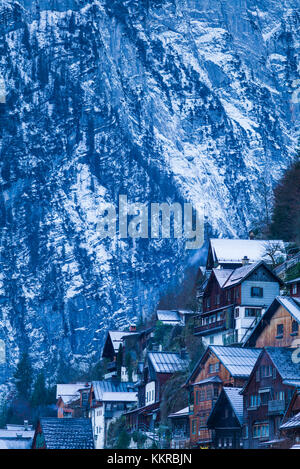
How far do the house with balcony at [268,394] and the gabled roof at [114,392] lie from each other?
35049mm

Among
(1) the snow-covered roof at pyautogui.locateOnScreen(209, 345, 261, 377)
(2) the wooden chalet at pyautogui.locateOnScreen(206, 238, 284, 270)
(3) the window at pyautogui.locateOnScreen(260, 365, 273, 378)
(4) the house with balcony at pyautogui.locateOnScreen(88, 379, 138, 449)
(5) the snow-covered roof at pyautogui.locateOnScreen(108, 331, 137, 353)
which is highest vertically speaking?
(2) the wooden chalet at pyautogui.locateOnScreen(206, 238, 284, 270)

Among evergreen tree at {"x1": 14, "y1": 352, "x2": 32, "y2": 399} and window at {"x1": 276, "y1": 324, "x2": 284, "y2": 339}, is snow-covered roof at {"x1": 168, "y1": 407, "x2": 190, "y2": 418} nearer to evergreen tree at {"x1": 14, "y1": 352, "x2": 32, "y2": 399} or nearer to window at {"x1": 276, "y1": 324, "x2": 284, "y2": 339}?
window at {"x1": 276, "y1": 324, "x2": 284, "y2": 339}

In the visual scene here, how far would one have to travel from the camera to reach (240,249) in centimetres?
10475

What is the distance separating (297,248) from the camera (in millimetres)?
98938

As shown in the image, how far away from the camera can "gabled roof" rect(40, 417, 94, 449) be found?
71250 millimetres

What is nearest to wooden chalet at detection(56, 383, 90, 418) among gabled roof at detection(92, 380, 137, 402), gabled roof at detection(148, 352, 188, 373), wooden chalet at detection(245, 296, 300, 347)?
gabled roof at detection(92, 380, 137, 402)

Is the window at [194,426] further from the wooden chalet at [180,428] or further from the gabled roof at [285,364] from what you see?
the gabled roof at [285,364]

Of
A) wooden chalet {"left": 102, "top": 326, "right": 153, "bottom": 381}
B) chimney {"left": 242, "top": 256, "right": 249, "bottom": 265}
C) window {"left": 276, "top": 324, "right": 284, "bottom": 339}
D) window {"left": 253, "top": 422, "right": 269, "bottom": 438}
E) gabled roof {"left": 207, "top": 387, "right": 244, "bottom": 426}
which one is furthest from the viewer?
wooden chalet {"left": 102, "top": 326, "right": 153, "bottom": 381}

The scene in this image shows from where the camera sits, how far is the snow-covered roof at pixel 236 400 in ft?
217

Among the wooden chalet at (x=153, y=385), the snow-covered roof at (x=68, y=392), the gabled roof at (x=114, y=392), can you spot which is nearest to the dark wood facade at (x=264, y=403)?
the wooden chalet at (x=153, y=385)

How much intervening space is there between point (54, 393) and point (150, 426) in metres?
56.0

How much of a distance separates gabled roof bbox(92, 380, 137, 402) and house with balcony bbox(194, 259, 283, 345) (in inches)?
501
